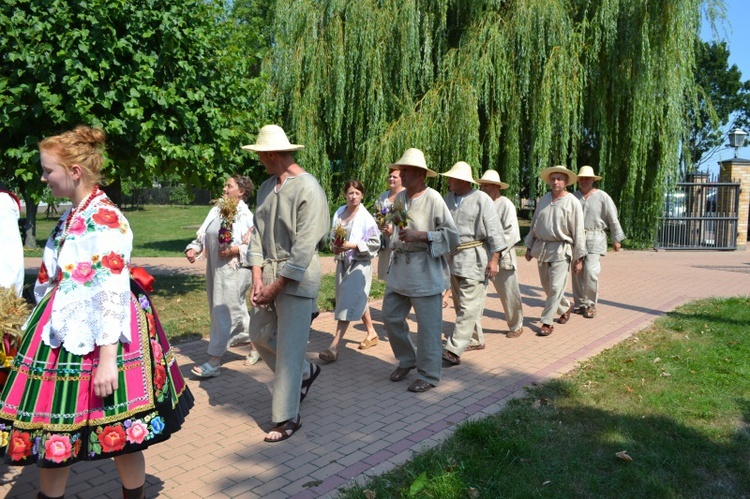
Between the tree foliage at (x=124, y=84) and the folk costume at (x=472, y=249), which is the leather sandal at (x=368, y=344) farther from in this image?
the tree foliage at (x=124, y=84)

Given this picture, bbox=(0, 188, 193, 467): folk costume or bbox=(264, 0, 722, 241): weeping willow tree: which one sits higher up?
bbox=(264, 0, 722, 241): weeping willow tree

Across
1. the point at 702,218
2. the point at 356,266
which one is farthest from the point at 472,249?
the point at 702,218

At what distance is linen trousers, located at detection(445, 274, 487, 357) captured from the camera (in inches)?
254

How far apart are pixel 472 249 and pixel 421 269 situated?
1.16 meters

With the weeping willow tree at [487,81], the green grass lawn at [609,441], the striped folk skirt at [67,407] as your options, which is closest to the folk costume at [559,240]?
the green grass lawn at [609,441]

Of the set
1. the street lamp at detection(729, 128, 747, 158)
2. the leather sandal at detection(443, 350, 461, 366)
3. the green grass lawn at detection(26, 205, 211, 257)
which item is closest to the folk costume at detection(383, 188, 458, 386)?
the leather sandal at detection(443, 350, 461, 366)

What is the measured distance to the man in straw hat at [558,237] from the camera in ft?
26.2

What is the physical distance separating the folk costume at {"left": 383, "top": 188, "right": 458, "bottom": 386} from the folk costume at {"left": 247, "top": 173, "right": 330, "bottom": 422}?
1170mm

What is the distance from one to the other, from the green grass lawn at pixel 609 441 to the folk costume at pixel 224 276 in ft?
8.28

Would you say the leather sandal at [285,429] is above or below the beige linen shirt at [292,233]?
below


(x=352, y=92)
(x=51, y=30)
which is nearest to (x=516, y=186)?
(x=352, y=92)

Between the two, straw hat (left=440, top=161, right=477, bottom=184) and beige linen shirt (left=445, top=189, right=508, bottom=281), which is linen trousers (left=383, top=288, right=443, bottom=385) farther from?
straw hat (left=440, top=161, right=477, bottom=184)

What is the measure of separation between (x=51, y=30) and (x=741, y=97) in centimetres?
4052

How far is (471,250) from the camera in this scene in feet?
21.8
